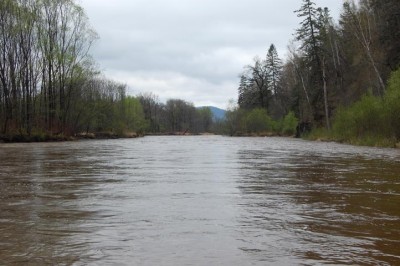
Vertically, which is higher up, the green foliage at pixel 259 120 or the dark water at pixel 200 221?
the green foliage at pixel 259 120

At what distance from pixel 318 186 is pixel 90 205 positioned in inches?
186

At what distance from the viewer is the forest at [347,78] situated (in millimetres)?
27938

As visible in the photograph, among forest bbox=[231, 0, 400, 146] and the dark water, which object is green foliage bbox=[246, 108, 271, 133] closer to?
forest bbox=[231, 0, 400, 146]

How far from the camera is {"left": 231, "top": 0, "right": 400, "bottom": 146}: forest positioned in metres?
27.9

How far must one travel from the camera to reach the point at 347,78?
5022cm

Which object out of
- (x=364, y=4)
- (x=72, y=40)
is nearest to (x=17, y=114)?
(x=72, y=40)

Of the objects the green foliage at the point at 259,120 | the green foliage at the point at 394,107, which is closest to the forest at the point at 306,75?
the green foliage at the point at 394,107

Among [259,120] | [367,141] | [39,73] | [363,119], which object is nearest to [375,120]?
[367,141]

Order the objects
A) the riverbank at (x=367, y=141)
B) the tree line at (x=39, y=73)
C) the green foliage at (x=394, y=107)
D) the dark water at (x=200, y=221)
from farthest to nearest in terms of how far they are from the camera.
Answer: the tree line at (x=39, y=73) < the riverbank at (x=367, y=141) < the green foliage at (x=394, y=107) < the dark water at (x=200, y=221)

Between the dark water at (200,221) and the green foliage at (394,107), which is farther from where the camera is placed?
the green foliage at (394,107)

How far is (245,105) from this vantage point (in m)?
100

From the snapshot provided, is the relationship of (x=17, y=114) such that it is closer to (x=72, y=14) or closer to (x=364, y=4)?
(x=72, y=14)

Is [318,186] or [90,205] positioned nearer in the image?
[90,205]

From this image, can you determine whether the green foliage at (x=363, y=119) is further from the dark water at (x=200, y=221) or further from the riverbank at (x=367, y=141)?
the dark water at (x=200, y=221)
